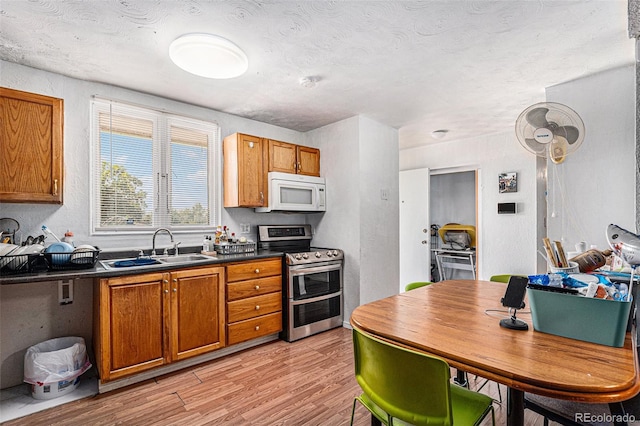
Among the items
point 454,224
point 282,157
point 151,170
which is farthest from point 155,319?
point 454,224

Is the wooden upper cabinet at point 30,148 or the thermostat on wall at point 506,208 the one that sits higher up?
the wooden upper cabinet at point 30,148

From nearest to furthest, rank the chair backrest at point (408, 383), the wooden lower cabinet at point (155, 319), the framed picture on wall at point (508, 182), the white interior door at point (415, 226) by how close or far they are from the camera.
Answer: the chair backrest at point (408, 383) → the wooden lower cabinet at point (155, 319) → the framed picture on wall at point (508, 182) → the white interior door at point (415, 226)

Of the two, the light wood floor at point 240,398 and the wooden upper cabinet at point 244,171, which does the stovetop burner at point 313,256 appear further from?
the light wood floor at point 240,398

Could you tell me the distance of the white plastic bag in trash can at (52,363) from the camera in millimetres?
2152

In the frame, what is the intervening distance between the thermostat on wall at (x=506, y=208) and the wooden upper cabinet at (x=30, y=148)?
4983mm

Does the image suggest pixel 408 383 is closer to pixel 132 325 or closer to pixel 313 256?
pixel 132 325

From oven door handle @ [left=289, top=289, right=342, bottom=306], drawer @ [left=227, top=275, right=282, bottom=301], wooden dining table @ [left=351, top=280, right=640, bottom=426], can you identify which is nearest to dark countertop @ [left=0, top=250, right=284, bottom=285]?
drawer @ [left=227, top=275, right=282, bottom=301]

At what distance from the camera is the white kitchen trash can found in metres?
2.15

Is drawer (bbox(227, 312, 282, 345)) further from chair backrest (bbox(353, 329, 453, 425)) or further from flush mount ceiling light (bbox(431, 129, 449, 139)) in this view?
flush mount ceiling light (bbox(431, 129, 449, 139))

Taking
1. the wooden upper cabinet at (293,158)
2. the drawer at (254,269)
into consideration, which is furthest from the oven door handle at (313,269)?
the wooden upper cabinet at (293,158)

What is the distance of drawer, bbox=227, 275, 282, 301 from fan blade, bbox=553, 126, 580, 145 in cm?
276

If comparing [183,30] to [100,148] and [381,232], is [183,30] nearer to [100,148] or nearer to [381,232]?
[100,148]

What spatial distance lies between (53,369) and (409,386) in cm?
255

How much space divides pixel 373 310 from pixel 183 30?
6.75 ft
